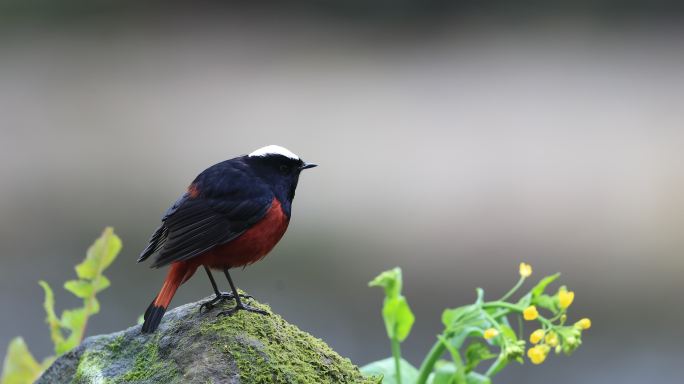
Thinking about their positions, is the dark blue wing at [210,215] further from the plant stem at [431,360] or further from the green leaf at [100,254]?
the plant stem at [431,360]

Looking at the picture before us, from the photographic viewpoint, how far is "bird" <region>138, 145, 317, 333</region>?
2.94 m

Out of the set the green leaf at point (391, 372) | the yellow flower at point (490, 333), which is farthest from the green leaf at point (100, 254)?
the yellow flower at point (490, 333)

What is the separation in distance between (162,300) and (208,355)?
11.4 inches

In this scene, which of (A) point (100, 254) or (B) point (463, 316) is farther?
(A) point (100, 254)

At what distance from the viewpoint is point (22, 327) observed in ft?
26.2

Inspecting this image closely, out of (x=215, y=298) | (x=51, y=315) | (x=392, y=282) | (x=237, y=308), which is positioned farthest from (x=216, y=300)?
(x=51, y=315)

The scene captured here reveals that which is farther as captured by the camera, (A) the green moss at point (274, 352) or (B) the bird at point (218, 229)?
(B) the bird at point (218, 229)

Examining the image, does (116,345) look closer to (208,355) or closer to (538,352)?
(208,355)

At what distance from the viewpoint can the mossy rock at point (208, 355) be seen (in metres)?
2.74

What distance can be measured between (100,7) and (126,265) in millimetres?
4311

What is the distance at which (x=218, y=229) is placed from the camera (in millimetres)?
2982

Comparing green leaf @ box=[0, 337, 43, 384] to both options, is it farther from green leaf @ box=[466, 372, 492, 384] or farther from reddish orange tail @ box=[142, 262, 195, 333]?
green leaf @ box=[466, 372, 492, 384]

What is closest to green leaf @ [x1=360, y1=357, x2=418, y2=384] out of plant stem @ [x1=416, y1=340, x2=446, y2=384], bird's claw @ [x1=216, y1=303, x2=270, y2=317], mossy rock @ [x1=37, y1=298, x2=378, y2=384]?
plant stem @ [x1=416, y1=340, x2=446, y2=384]

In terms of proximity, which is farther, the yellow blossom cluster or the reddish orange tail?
the reddish orange tail
